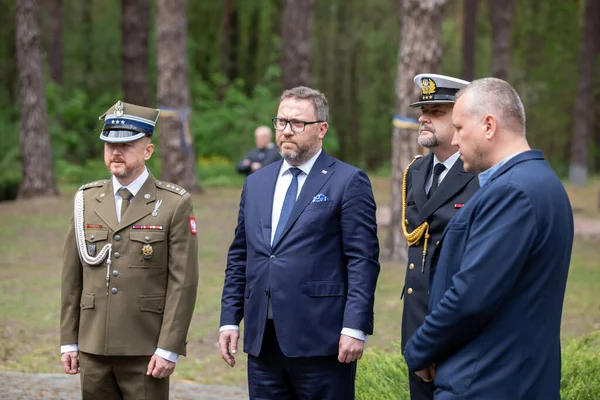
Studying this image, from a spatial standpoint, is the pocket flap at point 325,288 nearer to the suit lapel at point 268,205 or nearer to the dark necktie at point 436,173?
the suit lapel at point 268,205

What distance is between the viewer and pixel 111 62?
40.2m

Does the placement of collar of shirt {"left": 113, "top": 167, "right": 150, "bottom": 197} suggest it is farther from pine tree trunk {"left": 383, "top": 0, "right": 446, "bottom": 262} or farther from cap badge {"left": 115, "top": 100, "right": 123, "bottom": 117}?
pine tree trunk {"left": 383, "top": 0, "right": 446, "bottom": 262}

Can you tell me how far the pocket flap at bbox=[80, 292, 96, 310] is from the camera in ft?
16.1

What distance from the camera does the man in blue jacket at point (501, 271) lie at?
3.43 m

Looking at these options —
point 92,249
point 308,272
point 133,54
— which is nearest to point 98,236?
point 92,249

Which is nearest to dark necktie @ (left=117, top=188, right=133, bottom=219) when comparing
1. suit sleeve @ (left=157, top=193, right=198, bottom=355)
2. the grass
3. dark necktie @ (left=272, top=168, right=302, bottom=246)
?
suit sleeve @ (left=157, top=193, right=198, bottom=355)

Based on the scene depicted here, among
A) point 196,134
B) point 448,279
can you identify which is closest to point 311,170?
point 448,279

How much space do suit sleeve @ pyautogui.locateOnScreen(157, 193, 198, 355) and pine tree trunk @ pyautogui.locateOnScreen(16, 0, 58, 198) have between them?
669 inches

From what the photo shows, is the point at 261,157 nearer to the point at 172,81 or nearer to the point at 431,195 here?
the point at 172,81

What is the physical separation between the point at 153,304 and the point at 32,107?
17214mm

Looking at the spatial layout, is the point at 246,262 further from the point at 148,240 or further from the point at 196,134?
the point at 196,134

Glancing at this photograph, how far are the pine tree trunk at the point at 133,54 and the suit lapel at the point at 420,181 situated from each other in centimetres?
2192

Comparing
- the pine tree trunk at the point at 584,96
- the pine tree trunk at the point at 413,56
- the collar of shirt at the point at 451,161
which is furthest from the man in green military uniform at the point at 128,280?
the pine tree trunk at the point at 584,96

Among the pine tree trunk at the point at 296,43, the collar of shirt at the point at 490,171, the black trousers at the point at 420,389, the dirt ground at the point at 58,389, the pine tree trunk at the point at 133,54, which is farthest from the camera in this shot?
the pine tree trunk at the point at 133,54
